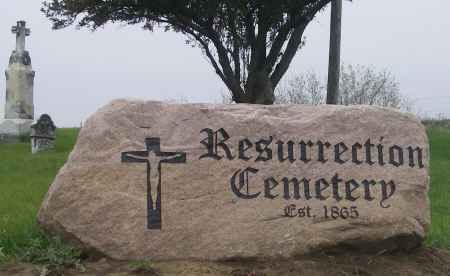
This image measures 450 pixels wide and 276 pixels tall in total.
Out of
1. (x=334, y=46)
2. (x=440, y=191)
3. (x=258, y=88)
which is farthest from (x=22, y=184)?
(x=334, y=46)

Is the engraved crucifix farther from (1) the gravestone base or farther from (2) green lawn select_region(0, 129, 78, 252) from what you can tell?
(1) the gravestone base

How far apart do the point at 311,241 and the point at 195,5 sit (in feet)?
27.0

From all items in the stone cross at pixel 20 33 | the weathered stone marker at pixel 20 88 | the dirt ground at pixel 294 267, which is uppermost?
the stone cross at pixel 20 33

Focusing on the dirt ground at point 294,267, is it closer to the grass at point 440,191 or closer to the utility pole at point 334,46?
the grass at point 440,191

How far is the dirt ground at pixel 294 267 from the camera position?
13.6ft

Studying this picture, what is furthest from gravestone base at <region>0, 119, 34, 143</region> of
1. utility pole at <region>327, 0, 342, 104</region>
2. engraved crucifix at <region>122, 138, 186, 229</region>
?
engraved crucifix at <region>122, 138, 186, 229</region>

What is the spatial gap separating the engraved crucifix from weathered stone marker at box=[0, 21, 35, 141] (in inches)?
430

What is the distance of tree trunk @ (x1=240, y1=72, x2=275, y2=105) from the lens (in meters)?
11.7

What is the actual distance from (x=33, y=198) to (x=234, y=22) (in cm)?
666

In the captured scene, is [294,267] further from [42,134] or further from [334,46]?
[42,134]

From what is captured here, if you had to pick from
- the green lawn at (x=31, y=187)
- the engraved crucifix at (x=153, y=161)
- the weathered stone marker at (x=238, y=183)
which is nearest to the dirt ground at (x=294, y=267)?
the weathered stone marker at (x=238, y=183)

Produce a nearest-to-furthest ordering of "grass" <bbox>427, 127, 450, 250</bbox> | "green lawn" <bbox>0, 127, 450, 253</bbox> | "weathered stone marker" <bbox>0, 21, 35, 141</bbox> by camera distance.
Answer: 1. "green lawn" <bbox>0, 127, 450, 253</bbox>
2. "grass" <bbox>427, 127, 450, 250</bbox>
3. "weathered stone marker" <bbox>0, 21, 35, 141</bbox>

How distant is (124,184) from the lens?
4527mm

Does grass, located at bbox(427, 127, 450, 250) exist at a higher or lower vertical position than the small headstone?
lower
